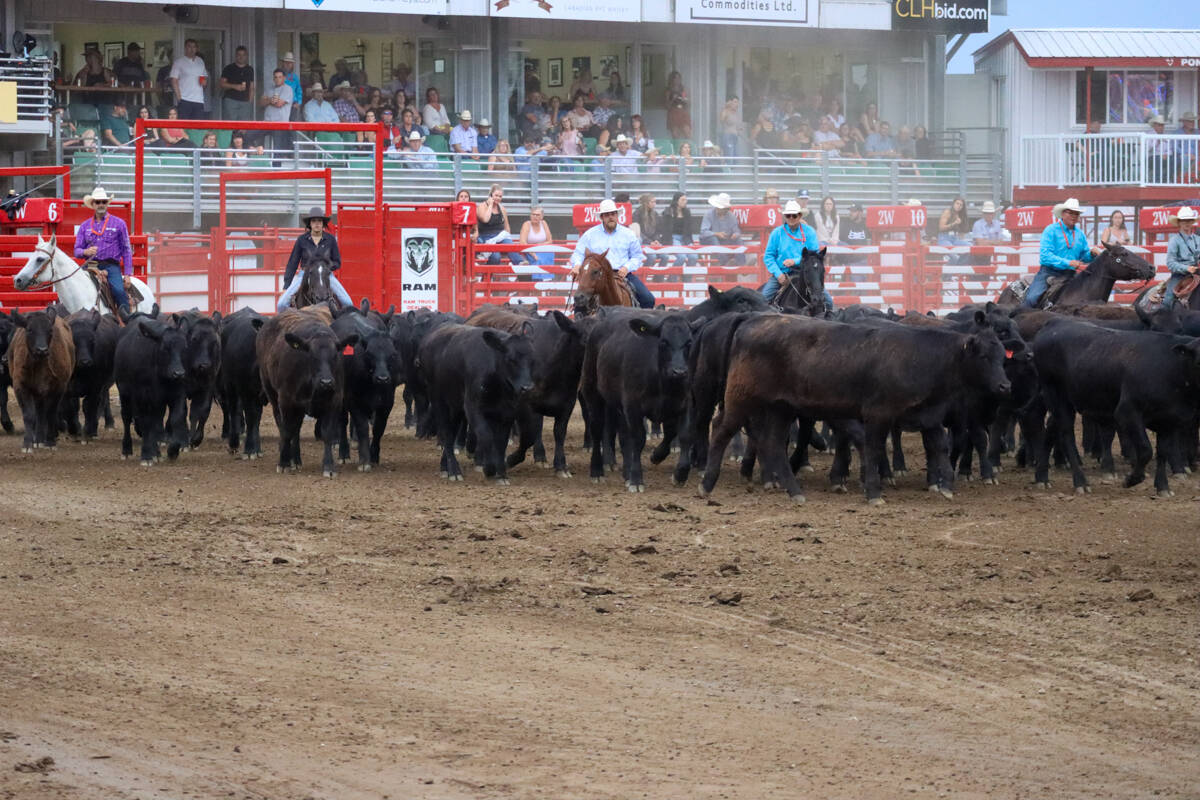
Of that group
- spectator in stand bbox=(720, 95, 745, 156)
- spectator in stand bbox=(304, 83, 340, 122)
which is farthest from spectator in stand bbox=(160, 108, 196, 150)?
spectator in stand bbox=(720, 95, 745, 156)

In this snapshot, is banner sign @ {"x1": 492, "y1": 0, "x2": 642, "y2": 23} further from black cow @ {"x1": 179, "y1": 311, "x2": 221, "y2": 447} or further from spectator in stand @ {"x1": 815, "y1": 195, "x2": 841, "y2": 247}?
black cow @ {"x1": 179, "y1": 311, "x2": 221, "y2": 447}

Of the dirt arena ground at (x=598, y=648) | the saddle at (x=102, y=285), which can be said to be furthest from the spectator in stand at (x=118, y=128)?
the dirt arena ground at (x=598, y=648)

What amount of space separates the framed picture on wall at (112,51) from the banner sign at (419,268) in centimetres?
1210

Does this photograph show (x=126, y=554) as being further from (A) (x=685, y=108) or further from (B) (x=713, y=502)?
(A) (x=685, y=108)

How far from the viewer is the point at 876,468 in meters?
12.2

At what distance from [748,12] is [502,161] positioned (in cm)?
800

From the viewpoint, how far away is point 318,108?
1203 inches

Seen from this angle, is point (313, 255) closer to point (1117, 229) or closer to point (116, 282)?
point (116, 282)

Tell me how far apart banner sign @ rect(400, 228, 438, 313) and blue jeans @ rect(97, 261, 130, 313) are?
509cm

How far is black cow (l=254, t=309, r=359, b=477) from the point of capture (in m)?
14.1

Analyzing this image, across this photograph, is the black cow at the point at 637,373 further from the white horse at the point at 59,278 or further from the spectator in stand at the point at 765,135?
the spectator in stand at the point at 765,135

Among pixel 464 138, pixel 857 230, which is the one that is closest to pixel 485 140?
pixel 464 138

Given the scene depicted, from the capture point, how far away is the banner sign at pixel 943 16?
37.7 meters

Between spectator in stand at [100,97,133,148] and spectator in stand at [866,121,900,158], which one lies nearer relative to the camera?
spectator in stand at [100,97,133,148]
